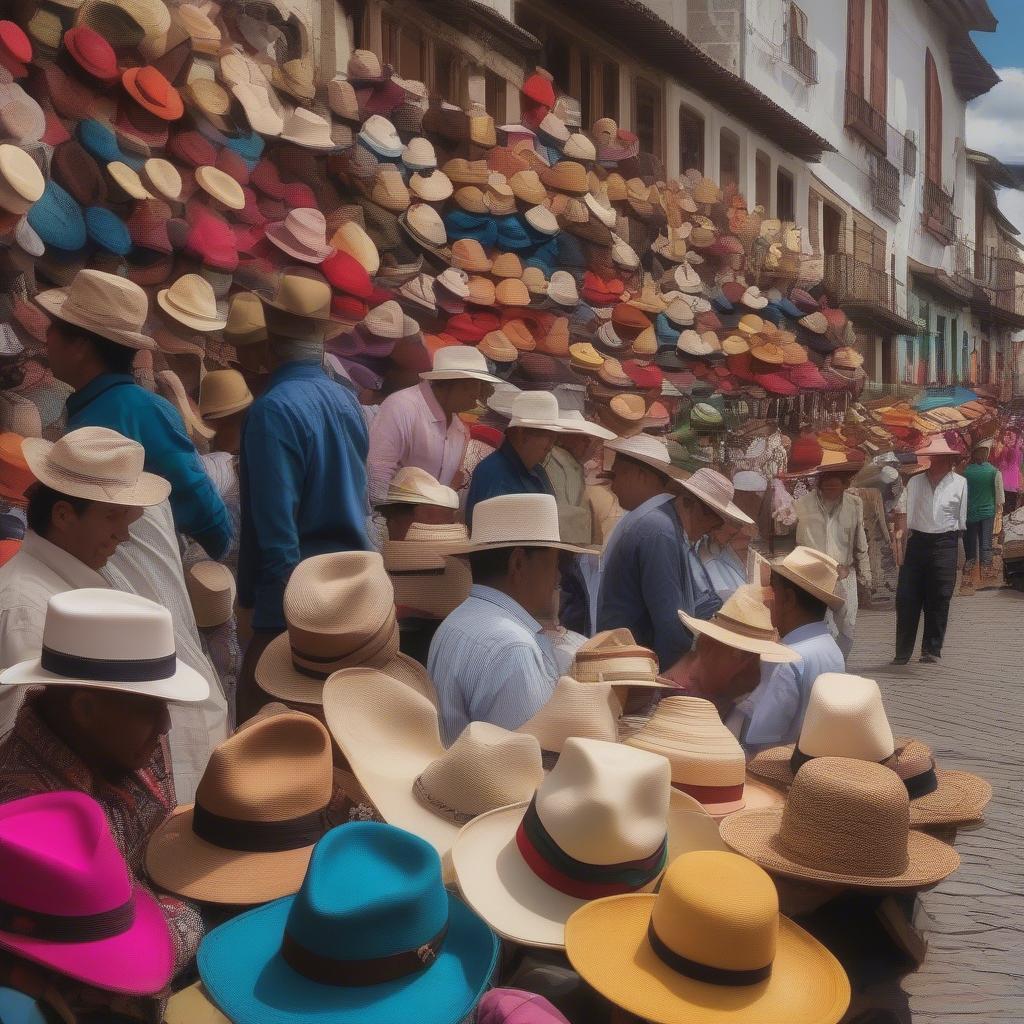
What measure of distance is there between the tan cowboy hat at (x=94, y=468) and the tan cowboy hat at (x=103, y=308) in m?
0.63

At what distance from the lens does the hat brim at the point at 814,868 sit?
9.18 ft

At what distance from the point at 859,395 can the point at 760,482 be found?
875cm

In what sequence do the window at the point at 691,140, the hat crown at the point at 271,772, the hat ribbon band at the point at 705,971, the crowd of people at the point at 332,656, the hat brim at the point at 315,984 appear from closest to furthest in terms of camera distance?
the hat brim at the point at 315,984
the crowd of people at the point at 332,656
the hat ribbon band at the point at 705,971
the hat crown at the point at 271,772
the window at the point at 691,140

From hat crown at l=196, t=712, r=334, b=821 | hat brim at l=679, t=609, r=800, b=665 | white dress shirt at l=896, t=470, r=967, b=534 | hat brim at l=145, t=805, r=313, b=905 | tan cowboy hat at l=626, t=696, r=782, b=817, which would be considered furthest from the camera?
white dress shirt at l=896, t=470, r=967, b=534

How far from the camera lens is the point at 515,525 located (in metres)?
3.62

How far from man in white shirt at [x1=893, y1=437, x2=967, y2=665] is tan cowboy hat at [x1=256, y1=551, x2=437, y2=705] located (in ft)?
24.0

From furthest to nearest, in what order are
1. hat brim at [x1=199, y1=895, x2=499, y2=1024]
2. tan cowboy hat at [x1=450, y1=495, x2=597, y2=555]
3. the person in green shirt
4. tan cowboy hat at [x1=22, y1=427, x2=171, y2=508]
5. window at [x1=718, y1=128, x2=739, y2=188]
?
window at [x1=718, y1=128, x2=739, y2=188], the person in green shirt, tan cowboy hat at [x1=450, y1=495, x2=597, y2=555], tan cowboy hat at [x1=22, y1=427, x2=171, y2=508], hat brim at [x1=199, y1=895, x2=499, y2=1024]

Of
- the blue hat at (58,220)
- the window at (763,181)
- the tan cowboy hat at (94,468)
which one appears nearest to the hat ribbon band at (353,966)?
the tan cowboy hat at (94,468)

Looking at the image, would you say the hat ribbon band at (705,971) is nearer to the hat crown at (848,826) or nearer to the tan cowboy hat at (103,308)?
the hat crown at (848,826)

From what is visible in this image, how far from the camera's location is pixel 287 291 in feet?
13.6

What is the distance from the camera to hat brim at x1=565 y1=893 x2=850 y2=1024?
218cm

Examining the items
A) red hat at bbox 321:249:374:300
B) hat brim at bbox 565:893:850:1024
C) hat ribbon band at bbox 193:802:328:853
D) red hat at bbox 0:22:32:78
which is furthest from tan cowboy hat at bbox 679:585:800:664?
red hat at bbox 0:22:32:78

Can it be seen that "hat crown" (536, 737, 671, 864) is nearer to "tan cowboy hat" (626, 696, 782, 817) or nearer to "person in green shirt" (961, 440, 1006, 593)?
"tan cowboy hat" (626, 696, 782, 817)

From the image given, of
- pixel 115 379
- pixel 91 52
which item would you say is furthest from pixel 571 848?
pixel 91 52
